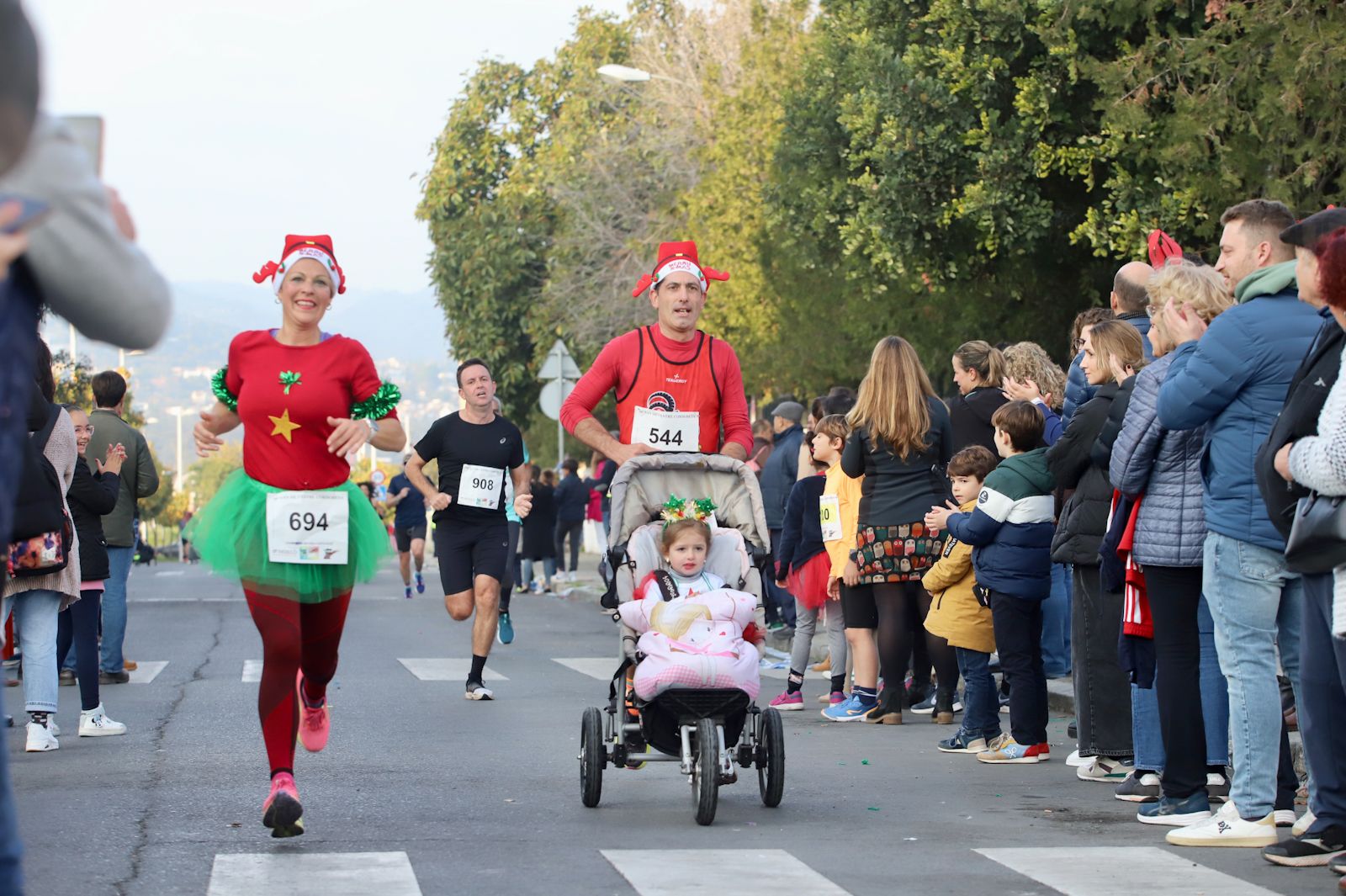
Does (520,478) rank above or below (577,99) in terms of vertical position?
below

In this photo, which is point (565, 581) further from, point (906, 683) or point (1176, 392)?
point (1176, 392)

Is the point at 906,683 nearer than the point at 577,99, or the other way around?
the point at 906,683

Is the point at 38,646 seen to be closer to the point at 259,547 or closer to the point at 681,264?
the point at 259,547

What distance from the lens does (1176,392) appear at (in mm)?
7250

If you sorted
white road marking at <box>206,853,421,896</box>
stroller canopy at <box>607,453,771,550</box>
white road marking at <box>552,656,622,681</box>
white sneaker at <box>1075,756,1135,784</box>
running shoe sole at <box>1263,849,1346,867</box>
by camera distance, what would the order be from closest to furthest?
1. white road marking at <box>206,853,421,896</box>
2. running shoe sole at <box>1263,849,1346,867</box>
3. stroller canopy at <box>607,453,771,550</box>
4. white sneaker at <box>1075,756,1135,784</box>
5. white road marking at <box>552,656,622,681</box>

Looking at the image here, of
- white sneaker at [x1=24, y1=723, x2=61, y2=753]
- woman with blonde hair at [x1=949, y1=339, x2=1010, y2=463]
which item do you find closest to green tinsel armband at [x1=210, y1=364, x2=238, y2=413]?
white sneaker at [x1=24, y1=723, x2=61, y2=753]

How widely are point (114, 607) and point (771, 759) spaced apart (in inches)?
296

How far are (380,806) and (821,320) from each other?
24.9m

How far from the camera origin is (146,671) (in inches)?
603

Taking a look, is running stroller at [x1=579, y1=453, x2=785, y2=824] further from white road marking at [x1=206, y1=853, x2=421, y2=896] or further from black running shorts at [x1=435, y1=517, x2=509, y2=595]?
black running shorts at [x1=435, y1=517, x2=509, y2=595]

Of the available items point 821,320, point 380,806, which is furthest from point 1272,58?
point 821,320

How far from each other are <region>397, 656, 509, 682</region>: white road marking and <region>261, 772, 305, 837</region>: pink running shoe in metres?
6.93

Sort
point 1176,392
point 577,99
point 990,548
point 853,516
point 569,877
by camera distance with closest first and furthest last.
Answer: point 569,877, point 1176,392, point 990,548, point 853,516, point 577,99

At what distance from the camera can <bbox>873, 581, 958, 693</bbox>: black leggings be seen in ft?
37.4
